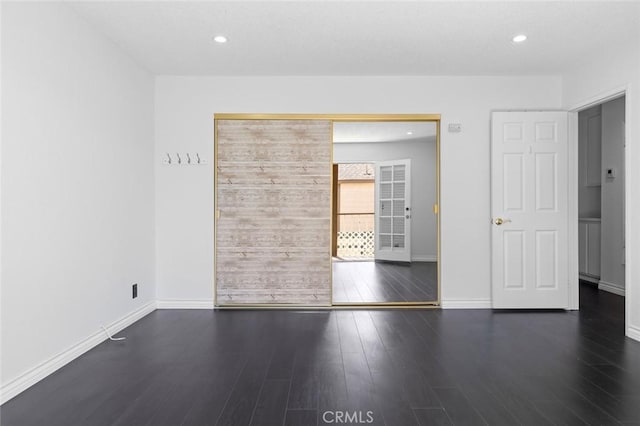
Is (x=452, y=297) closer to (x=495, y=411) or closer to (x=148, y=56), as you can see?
(x=495, y=411)

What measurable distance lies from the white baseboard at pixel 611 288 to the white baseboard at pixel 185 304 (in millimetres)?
4841

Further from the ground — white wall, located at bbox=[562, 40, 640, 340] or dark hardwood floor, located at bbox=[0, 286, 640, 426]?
white wall, located at bbox=[562, 40, 640, 340]

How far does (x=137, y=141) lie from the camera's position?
374 centimetres

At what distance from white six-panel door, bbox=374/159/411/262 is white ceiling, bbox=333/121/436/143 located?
1.72 ft

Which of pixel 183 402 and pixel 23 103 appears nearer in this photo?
pixel 183 402

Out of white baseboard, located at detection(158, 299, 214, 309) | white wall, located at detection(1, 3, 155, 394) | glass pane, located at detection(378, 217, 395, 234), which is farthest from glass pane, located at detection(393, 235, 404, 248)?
white wall, located at detection(1, 3, 155, 394)

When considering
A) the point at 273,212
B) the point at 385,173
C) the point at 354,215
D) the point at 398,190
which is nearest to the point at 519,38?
the point at 273,212

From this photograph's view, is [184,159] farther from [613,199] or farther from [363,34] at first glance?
[613,199]

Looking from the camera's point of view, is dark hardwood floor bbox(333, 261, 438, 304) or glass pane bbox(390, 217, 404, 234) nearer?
dark hardwood floor bbox(333, 261, 438, 304)

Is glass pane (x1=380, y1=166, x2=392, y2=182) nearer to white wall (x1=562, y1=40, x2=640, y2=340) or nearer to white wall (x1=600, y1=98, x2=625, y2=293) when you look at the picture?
white wall (x1=600, y1=98, x2=625, y2=293)

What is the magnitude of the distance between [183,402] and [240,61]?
2944mm

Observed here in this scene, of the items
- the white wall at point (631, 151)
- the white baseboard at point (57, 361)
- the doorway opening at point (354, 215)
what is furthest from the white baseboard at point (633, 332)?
the doorway opening at point (354, 215)

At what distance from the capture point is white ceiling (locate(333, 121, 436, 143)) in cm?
668

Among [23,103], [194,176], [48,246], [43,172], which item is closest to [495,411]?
[48,246]
